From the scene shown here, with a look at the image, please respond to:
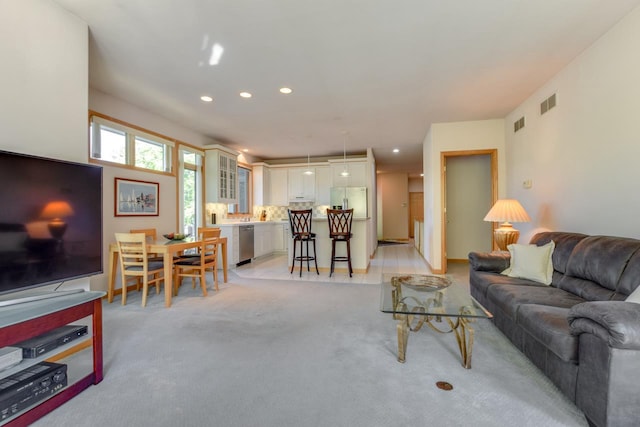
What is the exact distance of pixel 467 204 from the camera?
6113 millimetres

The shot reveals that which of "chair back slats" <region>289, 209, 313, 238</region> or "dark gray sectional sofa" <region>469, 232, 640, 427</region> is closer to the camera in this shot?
"dark gray sectional sofa" <region>469, 232, 640, 427</region>

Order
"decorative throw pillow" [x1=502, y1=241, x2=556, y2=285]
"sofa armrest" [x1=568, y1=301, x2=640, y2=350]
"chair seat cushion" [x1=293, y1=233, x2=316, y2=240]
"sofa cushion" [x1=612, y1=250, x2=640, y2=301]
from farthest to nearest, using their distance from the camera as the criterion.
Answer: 1. "chair seat cushion" [x1=293, y1=233, x2=316, y2=240]
2. "decorative throw pillow" [x1=502, y1=241, x2=556, y2=285]
3. "sofa cushion" [x1=612, y1=250, x2=640, y2=301]
4. "sofa armrest" [x1=568, y1=301, x2=640, y2=350]

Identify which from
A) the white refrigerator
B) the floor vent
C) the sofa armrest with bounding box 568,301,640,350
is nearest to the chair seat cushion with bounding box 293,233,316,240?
the white refrigerator

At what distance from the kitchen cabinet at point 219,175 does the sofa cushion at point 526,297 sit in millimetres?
4925

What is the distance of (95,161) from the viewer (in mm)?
3629

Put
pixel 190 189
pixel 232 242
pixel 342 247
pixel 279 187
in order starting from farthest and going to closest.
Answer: pixel 279 187, pixel 232 242, pixel 190 189, pixel 342 247

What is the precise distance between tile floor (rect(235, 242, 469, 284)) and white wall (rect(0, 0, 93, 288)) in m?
2.97

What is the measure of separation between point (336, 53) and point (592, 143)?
103 inches

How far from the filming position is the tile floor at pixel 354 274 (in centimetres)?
470

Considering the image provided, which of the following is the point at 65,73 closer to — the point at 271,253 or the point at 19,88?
the point at 19,88

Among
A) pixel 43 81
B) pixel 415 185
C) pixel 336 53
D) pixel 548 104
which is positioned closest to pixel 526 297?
pixel 548 104

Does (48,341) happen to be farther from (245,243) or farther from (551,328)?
(245,243)

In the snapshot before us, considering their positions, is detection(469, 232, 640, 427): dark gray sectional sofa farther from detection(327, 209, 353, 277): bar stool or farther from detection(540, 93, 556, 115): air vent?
detection(327, 209, 353, 277): bar stool

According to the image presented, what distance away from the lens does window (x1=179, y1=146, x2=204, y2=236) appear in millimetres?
5129
